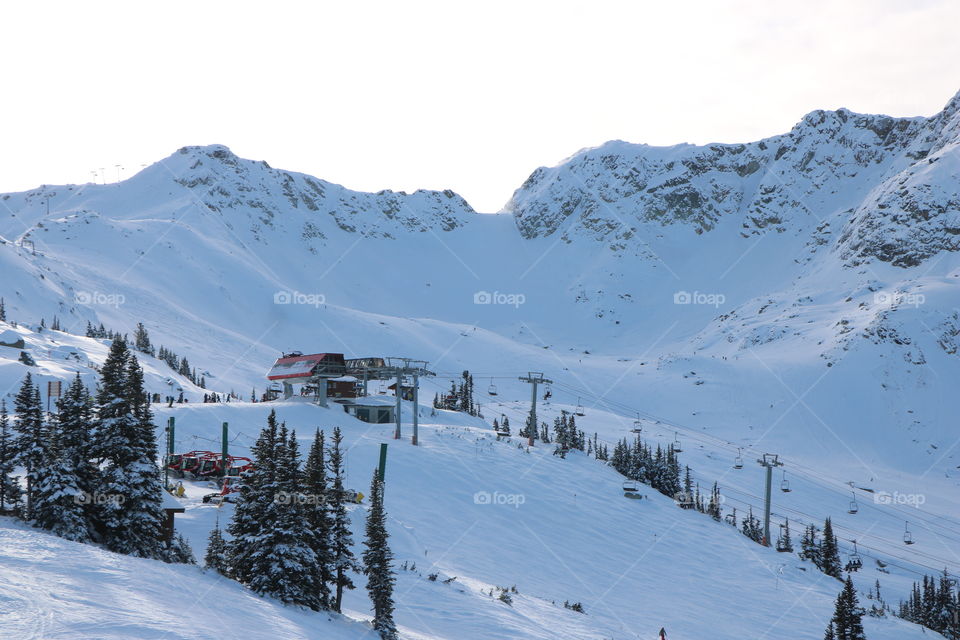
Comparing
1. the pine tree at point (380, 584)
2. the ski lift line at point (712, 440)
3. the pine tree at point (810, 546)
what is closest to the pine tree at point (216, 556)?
the pine tree at point (380, 584)

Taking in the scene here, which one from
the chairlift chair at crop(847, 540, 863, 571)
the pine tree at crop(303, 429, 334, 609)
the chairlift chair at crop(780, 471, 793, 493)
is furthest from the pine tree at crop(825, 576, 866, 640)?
the chairlift chair at crop(780, 471, 793, 493)

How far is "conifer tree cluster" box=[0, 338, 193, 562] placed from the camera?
25.7 meters

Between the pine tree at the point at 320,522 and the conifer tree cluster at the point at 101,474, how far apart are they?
5.33 metres

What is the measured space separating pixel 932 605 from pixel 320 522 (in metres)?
56.9

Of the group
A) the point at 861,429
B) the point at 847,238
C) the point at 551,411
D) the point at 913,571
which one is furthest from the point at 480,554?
the point at 847,238

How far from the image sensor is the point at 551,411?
10600 cm

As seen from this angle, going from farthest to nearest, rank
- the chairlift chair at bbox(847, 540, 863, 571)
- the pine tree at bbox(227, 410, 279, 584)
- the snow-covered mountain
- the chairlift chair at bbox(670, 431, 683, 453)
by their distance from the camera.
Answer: the snow-covered mountain < the chairlift chair at bbox(670, 431, 683, 453) < the chairlift chair at bbox(847, 540, 863, 571) < the pine tree at bbox(227, 410, 279, 584)

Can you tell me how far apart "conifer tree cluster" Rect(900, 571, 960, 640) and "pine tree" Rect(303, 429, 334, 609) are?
4859 centimetres

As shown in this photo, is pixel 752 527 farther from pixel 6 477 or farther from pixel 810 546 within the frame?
pixel 6 477

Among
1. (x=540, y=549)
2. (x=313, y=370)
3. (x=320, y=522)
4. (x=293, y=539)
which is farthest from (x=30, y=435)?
(x=313, y=370)

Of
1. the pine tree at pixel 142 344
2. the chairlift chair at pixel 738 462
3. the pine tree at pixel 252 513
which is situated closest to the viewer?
the pine tree at pixel 252 513

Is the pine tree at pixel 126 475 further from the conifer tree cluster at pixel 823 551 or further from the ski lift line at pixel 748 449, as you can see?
the ski lift line at pixel 748 449

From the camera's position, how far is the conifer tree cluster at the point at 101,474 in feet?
84.2

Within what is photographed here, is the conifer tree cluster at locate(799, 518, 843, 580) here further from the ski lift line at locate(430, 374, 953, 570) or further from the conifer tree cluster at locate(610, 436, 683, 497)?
the conifer tree cluster at locate(610, 436, 683, 497)
